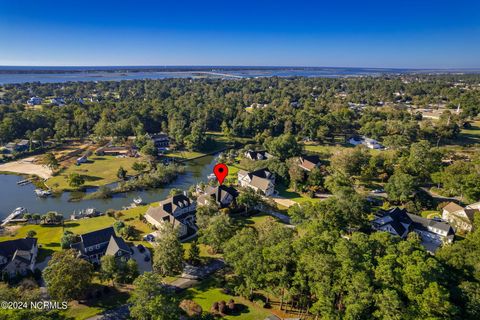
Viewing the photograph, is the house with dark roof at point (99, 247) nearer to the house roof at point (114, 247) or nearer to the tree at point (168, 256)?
the house roof at point (114, 247)

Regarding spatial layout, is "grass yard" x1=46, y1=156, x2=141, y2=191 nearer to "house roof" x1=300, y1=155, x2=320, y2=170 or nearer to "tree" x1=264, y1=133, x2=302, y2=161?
"tree" x1=264, y1=133, x2=302, y2=161

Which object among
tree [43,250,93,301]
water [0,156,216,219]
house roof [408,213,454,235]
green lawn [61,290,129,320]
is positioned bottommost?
water [0,156,216,219]

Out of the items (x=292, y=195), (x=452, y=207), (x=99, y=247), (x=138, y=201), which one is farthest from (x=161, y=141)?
(x=452, y=207)

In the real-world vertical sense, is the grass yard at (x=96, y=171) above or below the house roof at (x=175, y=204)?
below

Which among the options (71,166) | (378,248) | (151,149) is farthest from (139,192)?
(378,248)

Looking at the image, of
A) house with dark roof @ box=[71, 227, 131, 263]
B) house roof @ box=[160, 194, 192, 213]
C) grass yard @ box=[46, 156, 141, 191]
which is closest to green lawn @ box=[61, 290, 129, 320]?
house with dark roof @ box=[71, 227, 131, 263]

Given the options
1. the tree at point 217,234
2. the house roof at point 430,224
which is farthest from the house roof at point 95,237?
the house roof at point 430,224

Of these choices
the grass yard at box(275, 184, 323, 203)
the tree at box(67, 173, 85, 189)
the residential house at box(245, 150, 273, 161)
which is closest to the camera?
the grass yard at box(275, 184, 323, 203)
